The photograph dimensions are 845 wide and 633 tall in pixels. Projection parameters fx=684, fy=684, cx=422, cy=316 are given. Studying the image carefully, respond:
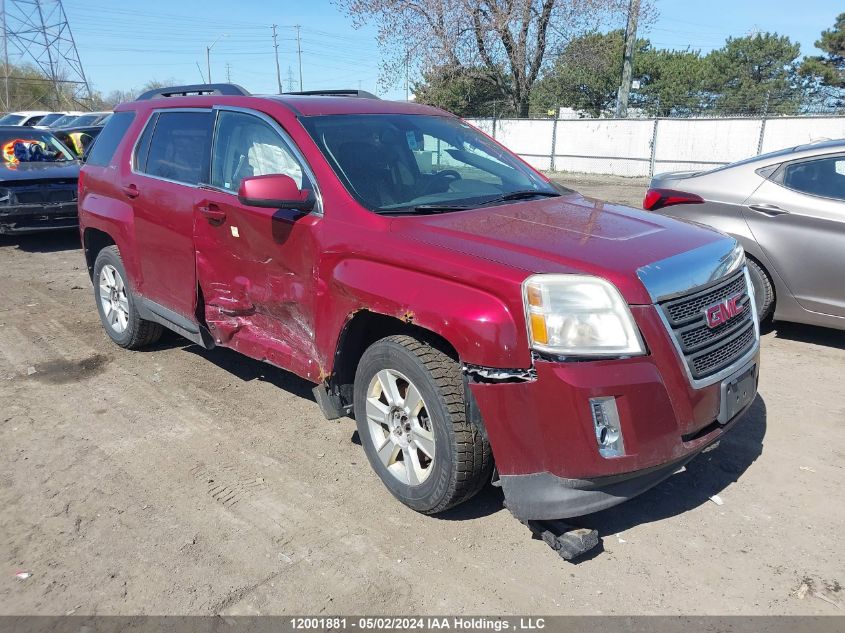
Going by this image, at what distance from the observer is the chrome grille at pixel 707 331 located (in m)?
2.81

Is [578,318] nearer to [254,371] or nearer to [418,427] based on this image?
[418,427]

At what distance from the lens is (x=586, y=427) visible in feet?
8.57

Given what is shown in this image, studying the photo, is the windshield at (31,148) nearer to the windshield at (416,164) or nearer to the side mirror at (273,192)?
the windshield at (416,164)

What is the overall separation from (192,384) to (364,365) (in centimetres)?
221

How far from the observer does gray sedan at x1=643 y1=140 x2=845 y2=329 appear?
16.8 feet

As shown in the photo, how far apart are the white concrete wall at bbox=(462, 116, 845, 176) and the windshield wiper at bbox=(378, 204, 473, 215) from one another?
17.1m

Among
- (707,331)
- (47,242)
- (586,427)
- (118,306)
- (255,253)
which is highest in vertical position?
(255,253)

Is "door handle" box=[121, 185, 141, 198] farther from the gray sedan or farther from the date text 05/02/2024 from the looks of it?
the gray sedan

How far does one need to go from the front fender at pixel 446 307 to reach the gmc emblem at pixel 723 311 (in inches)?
35.3

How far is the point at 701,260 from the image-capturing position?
305cm

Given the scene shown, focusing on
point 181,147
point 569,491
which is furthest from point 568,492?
point 181,147

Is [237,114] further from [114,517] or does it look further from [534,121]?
[534,121]

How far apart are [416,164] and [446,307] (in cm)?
140

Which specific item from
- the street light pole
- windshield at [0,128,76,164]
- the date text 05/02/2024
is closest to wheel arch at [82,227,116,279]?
the date text 05/02/2024
